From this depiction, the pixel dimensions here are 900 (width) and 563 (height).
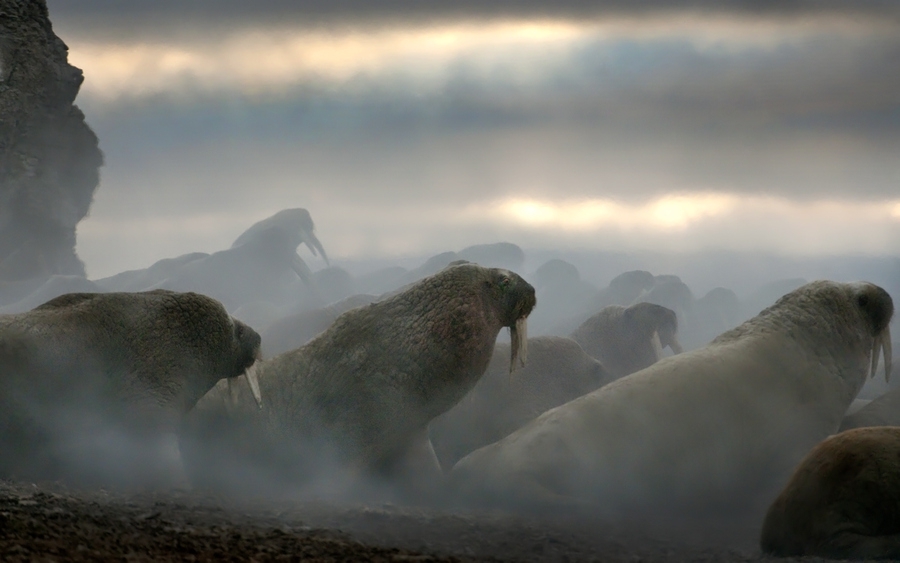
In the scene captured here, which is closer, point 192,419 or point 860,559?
point 860,559

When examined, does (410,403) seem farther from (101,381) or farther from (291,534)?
(291,534)

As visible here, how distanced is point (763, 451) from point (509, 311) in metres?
2.29

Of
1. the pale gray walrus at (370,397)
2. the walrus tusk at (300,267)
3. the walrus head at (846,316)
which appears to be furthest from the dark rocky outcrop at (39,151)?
the walrus head at (846,316)

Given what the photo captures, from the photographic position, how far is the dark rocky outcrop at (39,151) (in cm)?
1170

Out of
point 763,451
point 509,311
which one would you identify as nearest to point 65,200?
point 509,311

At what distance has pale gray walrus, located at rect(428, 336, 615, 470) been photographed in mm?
8727

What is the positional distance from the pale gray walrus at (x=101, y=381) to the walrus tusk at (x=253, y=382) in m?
0.43

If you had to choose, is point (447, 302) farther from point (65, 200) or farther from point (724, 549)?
point (65, 200)

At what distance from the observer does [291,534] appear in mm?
3512

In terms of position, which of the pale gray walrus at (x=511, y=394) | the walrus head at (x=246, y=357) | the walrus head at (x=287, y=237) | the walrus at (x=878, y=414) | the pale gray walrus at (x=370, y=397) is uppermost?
the walrus head at (x=287, y=237)

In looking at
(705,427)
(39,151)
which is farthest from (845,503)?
(39,151)

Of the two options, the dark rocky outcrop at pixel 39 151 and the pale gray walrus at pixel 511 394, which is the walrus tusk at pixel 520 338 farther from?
the dark rocky outcrop at pixel 39 151

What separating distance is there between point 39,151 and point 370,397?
1096 cm

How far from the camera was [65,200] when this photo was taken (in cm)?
1828
